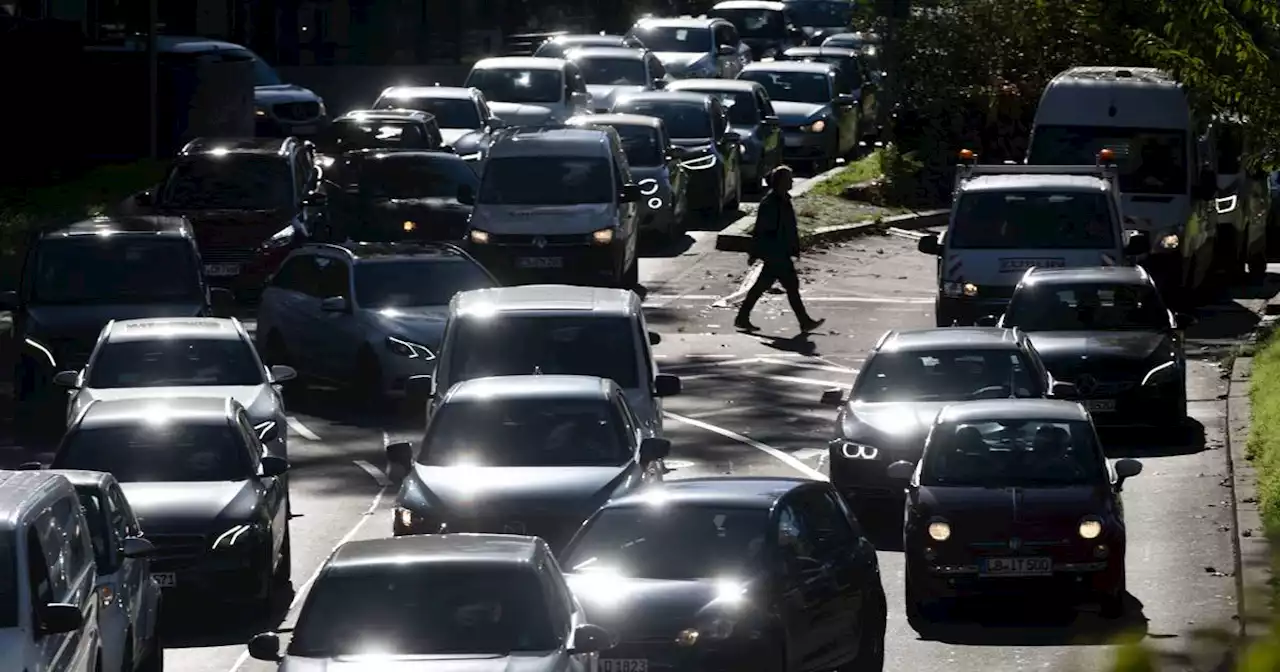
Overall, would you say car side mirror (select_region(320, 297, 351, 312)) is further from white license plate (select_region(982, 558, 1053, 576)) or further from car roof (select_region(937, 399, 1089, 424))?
white license plate (select_region(982, 558, 1053, 576))

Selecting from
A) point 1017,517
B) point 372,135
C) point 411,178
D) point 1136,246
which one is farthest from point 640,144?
point 1017,517

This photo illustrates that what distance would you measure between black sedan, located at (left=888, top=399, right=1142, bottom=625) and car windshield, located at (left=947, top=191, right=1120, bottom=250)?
9691 millimetres

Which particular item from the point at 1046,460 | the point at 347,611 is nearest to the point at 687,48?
the point at 1046,460

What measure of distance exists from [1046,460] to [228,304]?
1485cm

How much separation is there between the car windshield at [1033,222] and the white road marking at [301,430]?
7.03 meters

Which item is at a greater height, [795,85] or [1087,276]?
[1087,276]

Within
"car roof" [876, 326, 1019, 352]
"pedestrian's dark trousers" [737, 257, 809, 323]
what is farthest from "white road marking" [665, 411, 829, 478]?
"pedestrian's dark trousers" [737, 257, 809, 323]

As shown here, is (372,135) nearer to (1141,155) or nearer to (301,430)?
(1141,155)

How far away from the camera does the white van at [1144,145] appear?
2845cm

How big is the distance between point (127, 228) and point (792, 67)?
76.7ft

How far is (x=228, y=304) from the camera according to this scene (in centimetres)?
2836

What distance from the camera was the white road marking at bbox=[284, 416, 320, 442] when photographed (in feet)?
71.2

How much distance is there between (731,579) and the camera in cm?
1191

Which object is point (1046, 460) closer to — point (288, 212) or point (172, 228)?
point (172, 228)
